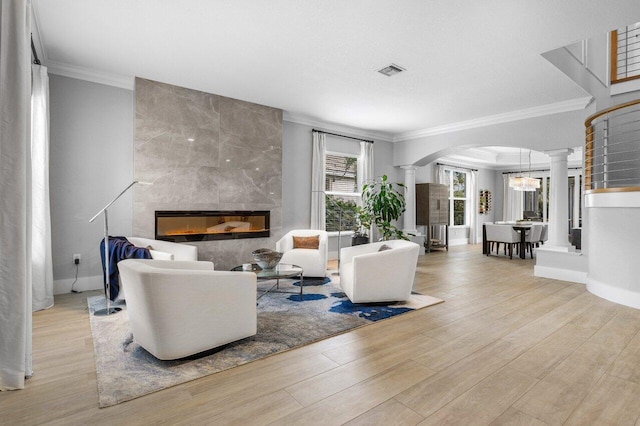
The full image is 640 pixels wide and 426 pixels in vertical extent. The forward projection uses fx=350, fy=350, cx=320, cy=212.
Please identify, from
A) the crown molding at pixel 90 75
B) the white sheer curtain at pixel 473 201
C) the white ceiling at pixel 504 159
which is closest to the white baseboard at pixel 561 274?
the white ceiling at pixel 504 159

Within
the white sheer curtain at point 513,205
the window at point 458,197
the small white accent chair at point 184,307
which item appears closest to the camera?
the small white accent chair at point 184,307

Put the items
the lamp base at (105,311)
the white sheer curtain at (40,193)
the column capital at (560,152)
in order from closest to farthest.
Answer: the lamp base at (105,311)
the white sheer curtain at (40,193)
the column capital at (560,152)

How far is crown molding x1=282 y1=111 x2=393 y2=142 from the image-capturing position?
21.1ft

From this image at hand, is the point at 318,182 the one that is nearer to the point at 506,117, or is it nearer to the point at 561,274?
the point at 506,117

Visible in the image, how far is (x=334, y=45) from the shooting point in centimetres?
369

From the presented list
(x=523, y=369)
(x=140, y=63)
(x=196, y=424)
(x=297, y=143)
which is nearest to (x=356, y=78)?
(x=297, y=143)

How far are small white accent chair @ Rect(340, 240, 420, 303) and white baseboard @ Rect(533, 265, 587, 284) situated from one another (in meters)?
3.17

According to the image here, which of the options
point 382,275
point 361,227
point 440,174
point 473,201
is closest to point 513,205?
point 473,201

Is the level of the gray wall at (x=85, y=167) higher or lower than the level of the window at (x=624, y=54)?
lower

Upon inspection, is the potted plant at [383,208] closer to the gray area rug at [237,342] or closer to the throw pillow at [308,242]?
the throw pillow at [308,242]

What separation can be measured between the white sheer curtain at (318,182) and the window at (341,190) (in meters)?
0.30

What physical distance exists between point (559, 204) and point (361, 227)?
349 centimetres

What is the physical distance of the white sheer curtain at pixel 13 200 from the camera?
6.86 feet

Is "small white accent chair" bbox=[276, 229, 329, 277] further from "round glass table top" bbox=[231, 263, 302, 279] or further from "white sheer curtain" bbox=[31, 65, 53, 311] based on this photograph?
"white sheer curtain" bbox=[31, 65, 53, 311]
